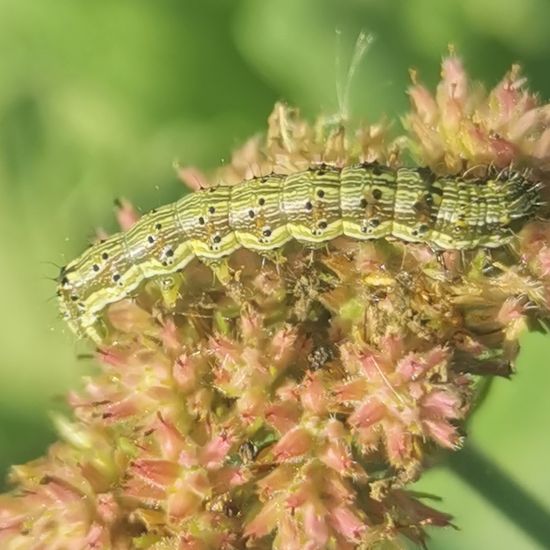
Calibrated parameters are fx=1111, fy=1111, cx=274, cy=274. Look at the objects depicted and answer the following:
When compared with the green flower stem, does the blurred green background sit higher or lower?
higher

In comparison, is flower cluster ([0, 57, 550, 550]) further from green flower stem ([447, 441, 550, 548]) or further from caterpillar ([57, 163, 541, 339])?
green flower stem ([447, 441, 550, 548])

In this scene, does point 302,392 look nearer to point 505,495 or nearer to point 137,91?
point 505,495

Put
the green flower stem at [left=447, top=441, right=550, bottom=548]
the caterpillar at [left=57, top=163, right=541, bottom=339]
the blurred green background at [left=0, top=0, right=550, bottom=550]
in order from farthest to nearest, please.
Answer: the blurred green background at [left=0, top=0, right=550, bottom=550]
the green flower stem at [left=447, top=441, right=550, bottom=548]
the caterpillar at [left=57, top=163, right=541, bottom=339]

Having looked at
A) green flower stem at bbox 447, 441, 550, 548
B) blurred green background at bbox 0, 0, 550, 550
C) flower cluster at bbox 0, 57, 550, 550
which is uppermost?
blurred green background at bbox 0, 0, 550, 550

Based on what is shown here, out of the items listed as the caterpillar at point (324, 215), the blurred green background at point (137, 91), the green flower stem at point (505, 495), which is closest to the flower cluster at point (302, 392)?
the caterpillar at point (324, 215)

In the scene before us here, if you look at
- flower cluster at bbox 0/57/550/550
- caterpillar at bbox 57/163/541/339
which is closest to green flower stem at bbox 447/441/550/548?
flower cluster at bbox 0/57/550/550

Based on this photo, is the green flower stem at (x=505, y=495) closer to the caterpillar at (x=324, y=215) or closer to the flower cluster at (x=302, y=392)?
the flower cluster at (x=302, y=392)

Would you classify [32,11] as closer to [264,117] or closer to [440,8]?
[264,117]

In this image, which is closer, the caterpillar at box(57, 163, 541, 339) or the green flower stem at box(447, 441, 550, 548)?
the caterpillar at box(57, 163, 541, 339)
